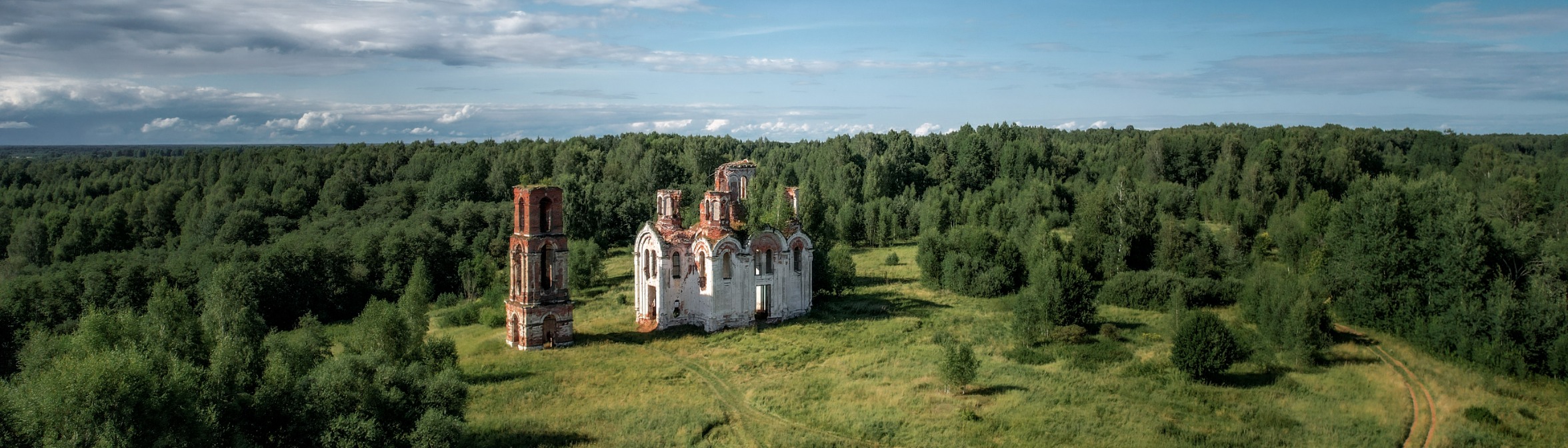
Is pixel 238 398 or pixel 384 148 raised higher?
pixel 384 148

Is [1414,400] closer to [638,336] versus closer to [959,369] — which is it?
[959,369]

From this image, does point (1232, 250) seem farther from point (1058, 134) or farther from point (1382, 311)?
point (1058, 134)

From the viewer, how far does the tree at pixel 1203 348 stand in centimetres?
2609

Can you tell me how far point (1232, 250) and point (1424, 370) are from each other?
18288 mm

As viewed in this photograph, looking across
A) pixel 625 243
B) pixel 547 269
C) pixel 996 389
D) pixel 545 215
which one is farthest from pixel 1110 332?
pixel 625 243

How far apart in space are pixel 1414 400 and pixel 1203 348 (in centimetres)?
595

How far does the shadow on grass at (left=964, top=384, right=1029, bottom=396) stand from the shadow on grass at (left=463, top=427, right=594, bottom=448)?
1122 centimetres

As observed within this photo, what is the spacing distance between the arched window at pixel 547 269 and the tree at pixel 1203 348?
21385 millimetres

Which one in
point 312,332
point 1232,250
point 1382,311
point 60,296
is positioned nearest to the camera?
point 312,332

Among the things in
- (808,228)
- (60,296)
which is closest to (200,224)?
(60,296)

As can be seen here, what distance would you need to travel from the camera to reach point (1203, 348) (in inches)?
1029

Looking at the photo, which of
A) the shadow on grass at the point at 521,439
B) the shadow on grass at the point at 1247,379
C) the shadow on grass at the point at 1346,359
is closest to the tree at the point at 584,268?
the shadow on grass at the point at 521,439

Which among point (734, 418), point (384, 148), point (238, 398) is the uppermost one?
point (384, 148)

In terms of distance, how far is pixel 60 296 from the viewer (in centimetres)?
3944
